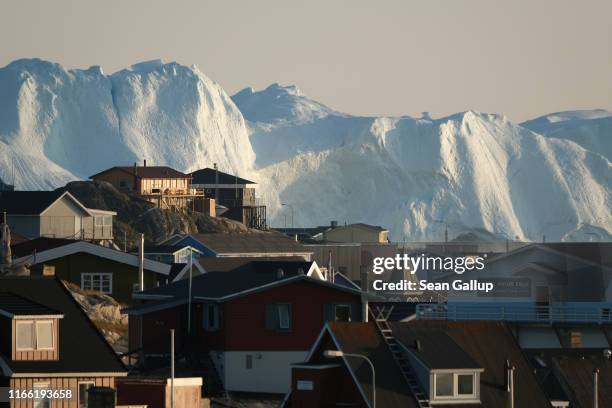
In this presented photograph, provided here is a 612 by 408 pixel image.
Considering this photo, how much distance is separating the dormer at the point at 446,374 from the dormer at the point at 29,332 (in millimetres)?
5816

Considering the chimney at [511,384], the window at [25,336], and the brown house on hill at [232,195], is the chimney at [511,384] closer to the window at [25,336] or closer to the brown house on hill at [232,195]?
the window at [25,336]

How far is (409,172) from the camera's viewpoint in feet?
646

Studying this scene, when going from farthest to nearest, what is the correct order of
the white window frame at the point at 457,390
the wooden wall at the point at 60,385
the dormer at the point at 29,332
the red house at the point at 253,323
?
the red house at the point at 253,323 → the white window frame at the point at 457,390 → the dormer at the point at 29,332 → the wooden wall at the point at 60,385

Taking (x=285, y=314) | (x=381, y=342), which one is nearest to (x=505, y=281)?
(x=285, y=314)

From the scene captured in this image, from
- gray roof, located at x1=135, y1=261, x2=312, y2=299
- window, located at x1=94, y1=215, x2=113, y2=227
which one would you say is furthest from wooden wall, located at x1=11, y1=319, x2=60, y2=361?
window, located at x1=94, y1=215, x2=113, y2=227

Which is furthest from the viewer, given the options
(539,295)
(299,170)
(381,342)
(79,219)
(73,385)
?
(299,170)

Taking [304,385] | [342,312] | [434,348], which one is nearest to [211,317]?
[342,312]

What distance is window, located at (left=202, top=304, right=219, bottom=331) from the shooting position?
38938 millimetres

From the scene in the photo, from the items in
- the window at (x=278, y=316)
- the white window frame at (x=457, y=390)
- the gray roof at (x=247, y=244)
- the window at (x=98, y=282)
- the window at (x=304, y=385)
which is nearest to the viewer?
the window at (x=304, y=385)

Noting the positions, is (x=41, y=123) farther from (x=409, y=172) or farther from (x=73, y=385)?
(x=73, y=385)

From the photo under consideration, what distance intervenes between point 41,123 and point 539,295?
110 m

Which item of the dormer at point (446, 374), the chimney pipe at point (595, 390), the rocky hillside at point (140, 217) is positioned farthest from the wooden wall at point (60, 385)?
the rocky hillside at point (140, 217)

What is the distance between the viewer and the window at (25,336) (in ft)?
89.6

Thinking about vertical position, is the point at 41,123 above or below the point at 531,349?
above
